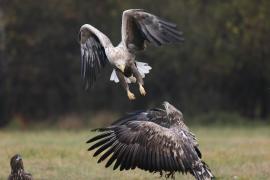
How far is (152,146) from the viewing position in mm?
9852

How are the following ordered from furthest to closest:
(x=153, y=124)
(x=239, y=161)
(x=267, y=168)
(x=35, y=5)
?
(x=35, y=5), (x=239, y=161), (x=267, y=168), (x=153, y=124)

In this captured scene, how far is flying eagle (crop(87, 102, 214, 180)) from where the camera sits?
9.77 m

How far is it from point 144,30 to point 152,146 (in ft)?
12.3

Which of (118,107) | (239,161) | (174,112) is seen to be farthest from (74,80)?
(174,112)

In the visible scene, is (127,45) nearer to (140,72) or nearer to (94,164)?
(140,72)

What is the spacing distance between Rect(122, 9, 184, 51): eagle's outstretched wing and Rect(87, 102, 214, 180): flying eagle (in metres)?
2.46

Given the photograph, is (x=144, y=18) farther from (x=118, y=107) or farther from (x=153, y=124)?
(x=118, y=107)

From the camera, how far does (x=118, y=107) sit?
3206 cm

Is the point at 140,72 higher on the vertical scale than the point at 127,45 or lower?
lower

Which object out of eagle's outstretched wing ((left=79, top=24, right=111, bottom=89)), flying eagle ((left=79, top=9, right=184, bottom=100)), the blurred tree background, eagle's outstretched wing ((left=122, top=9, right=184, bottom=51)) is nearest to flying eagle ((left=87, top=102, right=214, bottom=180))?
eagle's outstretched wing ((left=122, top=9, right=184, bottom=51))

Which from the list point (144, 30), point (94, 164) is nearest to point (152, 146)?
point (144, 30)

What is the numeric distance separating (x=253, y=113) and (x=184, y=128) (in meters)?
23.0

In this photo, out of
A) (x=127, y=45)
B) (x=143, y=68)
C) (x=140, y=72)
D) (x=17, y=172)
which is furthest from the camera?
(x=143, y=68)

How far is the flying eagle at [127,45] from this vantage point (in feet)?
41.9
